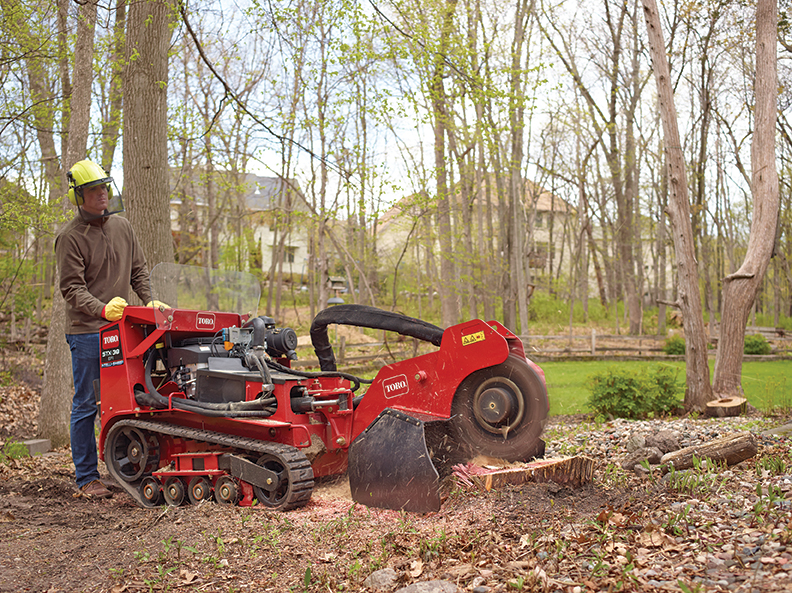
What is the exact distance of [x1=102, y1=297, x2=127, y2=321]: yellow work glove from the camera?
5395 mm

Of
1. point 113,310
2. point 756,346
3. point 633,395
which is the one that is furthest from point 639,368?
point 756,346

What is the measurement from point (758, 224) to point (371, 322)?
8.36m

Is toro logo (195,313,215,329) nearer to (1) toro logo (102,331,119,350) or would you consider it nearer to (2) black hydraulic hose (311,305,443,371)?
(1) toro logo (102,331,119,350)

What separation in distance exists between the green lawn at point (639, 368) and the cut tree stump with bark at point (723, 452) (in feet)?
15.2

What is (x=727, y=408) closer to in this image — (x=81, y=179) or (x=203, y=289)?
(x=203, y=289)

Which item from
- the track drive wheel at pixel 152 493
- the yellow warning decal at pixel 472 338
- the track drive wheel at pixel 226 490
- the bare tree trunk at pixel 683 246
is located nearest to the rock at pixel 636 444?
the yellow warning decal at pixel 472 338

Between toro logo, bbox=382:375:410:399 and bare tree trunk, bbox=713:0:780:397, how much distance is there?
24.4ft

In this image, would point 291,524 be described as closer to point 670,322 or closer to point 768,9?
point 768,9

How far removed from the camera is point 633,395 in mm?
9812

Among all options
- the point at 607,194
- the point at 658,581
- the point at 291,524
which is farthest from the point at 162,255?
the point at 607,194

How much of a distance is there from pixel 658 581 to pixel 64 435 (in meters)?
8.07

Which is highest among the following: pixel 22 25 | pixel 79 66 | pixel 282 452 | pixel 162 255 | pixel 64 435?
pixel 22 25

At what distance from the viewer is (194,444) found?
535cm

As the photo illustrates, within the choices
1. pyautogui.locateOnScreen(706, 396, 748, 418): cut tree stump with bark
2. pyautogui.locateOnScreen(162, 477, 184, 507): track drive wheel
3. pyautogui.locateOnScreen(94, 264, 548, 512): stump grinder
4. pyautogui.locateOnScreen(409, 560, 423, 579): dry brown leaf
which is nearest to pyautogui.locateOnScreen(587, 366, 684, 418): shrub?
pyautogui.locateOnScreen(706, 396, 748, 418): cut tree stump with bark
